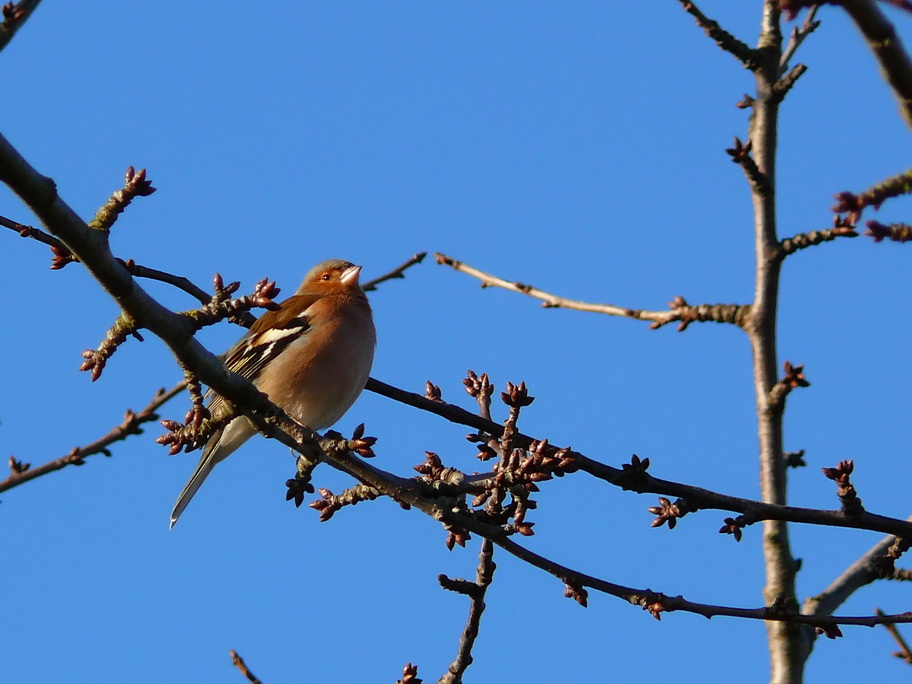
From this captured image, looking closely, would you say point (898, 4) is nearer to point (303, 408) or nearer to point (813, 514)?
point (813, 514)

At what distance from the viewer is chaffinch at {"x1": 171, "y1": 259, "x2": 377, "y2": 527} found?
7191mm

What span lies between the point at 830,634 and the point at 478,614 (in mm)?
1457

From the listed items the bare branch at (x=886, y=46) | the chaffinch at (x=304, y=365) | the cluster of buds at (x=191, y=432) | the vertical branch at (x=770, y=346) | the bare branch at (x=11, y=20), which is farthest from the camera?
the chaffinch at (x=304, y=365)

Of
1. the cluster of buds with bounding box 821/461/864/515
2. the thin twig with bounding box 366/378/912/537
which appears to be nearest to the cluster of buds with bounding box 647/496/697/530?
the thin twig with bounding box 366/378/912/537

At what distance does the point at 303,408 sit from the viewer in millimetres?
7289

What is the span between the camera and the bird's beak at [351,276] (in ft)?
28.9

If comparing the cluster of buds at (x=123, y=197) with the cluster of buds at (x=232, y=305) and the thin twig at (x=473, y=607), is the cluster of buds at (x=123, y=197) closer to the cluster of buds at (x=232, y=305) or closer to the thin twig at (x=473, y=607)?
the cluster of buds at (x=232, y=305)

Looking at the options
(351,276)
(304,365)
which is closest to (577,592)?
(304,365)

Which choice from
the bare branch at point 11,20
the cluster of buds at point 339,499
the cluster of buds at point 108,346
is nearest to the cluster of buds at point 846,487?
the cluster of buds at point 339,499

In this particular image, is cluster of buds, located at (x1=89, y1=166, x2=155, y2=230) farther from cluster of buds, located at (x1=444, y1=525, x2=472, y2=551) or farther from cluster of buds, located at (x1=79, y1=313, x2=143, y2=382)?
cluster of buds, located at (x1=444, y1=525, x2=472, y2=551)

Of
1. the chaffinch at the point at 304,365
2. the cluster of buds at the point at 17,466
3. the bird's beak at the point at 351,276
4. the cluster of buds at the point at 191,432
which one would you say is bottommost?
the cluster of buds at the point at 17,466

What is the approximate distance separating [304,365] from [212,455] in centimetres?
87

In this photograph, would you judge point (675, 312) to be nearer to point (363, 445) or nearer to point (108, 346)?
point (363, 445)

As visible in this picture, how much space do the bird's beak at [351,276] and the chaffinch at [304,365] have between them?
0.91 meters
